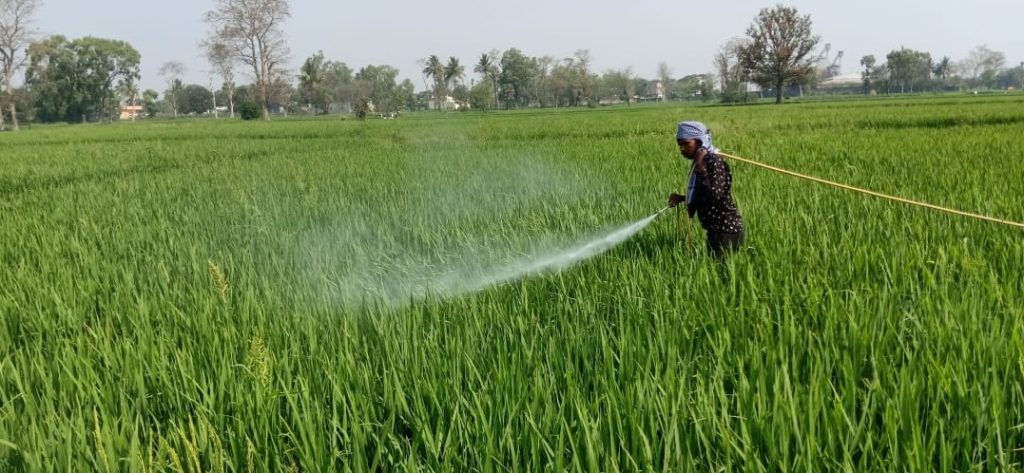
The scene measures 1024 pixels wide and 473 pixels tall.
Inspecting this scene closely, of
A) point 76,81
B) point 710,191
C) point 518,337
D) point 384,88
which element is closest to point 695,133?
point 710,191

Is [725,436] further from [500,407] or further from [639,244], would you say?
[639,244]

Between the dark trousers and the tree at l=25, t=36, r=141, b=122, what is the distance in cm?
7732

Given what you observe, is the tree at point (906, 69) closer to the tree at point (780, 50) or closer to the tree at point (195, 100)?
the tree at point (780, 50)

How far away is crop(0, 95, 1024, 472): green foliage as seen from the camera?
52.9 inches

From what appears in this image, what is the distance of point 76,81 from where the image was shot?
216ft

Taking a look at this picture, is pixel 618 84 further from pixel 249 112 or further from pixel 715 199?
pixel 715 199

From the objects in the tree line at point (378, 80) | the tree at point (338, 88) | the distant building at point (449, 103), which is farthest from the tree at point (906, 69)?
the tree at point (338, 88)

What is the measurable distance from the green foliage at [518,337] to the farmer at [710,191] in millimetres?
116

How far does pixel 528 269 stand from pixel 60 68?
80.1 meters

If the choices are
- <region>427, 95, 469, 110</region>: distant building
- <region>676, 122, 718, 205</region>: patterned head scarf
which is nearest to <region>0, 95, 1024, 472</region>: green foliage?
<region>676, 122, 718, 205</region>: patterned head scarf

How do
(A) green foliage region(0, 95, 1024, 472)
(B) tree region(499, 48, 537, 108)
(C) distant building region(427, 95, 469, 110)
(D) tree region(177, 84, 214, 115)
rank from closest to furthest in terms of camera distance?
1. (A) green foliage region(0, 95, 1024, 472)
2. (C) distant building region(427, 95, 469, 110)
3. (B) tree region(499, 48, 537, 108)
4. (D) tree region(177, 84, 214, 115)

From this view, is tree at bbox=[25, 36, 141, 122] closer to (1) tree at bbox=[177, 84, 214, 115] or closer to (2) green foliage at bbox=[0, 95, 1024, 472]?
(1) tree at bbox=[177, 84, 214, 115]

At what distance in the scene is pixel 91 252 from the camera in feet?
12.4

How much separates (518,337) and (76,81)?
80860mm
